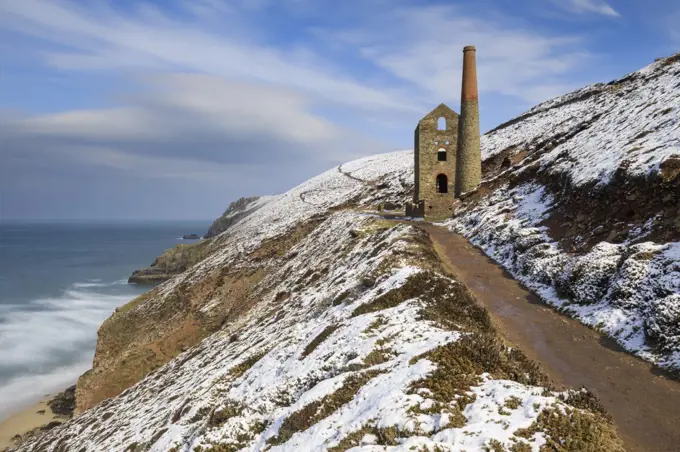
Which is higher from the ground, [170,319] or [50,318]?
[170,319]

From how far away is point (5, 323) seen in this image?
6625cm

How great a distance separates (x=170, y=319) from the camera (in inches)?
1715

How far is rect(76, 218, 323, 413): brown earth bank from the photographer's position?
115 ft

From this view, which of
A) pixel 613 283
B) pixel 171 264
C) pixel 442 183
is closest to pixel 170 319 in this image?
pixel 442 183

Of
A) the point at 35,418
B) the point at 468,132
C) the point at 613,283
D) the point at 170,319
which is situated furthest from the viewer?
the point at 170,319

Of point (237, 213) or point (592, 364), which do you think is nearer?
point (592, 364)

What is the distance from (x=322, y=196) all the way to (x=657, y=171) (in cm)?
6933

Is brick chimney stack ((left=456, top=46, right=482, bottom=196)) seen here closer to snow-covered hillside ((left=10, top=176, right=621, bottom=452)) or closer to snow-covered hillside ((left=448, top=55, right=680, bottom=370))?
snow-covered hillside ((left=448, top=55, right=680, bottom=370))

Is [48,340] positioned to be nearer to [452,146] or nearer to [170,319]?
[170,319]

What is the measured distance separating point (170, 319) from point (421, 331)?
38.5 metres

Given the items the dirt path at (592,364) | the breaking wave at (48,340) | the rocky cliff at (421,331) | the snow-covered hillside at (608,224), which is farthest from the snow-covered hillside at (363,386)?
the breaking wave at (48,340)

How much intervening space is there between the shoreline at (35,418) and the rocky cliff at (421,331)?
4.60 metres

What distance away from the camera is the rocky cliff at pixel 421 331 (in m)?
8.23

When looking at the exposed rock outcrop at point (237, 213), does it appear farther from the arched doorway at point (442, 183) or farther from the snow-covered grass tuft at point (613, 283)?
the snow-covered grass tuft at point (613, 283)
